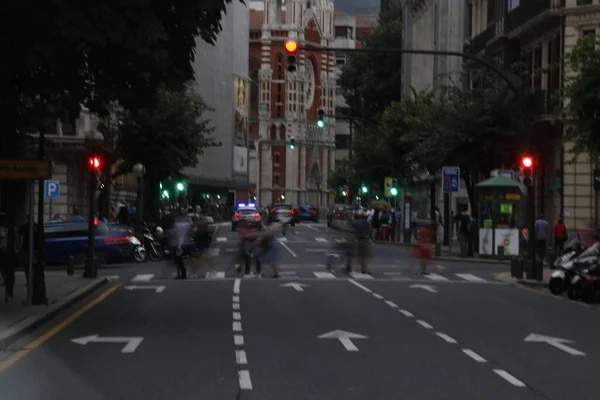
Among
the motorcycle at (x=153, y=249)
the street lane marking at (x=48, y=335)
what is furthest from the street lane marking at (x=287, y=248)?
the street lane marking at (x=48, y=335)

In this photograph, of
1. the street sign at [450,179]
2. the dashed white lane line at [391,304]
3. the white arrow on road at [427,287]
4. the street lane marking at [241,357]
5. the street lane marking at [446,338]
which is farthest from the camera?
the street sign at [450,179]

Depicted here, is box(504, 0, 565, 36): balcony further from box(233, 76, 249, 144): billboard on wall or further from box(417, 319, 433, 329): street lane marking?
box(233, 76, 249, 144): billboard on wall

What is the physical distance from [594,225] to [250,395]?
32973mm

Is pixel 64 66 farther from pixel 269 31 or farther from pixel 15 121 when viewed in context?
pixel 269 31

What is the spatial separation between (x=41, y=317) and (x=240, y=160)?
10136 cm

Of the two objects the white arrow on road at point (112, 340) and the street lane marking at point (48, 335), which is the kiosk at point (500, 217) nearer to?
the street lane marking at point (48, 335)

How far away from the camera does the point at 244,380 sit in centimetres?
1343

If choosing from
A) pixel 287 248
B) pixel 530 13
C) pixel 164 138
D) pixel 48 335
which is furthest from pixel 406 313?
pixel 164 138

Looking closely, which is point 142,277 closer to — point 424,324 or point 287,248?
point 424,324

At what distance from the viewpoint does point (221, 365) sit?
48.3ft

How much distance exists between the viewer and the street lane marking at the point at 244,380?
12875 mm

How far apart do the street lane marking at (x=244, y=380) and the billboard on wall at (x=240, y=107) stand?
328ft

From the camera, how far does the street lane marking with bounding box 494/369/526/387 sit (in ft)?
43.9

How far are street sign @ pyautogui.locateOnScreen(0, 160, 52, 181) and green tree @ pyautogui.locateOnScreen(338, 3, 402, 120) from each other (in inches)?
2811
